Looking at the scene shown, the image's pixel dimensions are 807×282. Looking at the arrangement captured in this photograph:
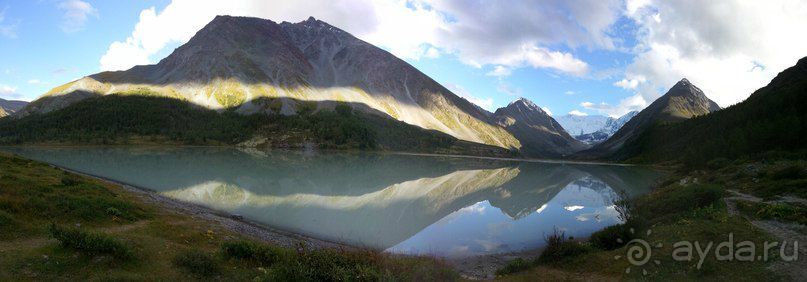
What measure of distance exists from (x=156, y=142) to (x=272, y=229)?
17160 centimetres

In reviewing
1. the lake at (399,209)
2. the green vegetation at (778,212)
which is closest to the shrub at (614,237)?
the lake at (399,209)

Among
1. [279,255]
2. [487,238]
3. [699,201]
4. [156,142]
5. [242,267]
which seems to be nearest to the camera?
[242,267]

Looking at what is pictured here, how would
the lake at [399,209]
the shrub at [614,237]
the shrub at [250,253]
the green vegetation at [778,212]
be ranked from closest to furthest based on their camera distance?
the shrub at [250,253] < the green vegetation at [778,212] < the shrub at [614,237] < the lake at [399,209]

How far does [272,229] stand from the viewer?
30.8 meters

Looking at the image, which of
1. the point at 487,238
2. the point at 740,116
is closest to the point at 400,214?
the point at 487,238

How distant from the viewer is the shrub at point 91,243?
14680 millimetres

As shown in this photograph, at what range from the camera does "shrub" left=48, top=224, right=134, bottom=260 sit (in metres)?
14.7

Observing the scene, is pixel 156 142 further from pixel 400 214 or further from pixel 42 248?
pixel 42 248

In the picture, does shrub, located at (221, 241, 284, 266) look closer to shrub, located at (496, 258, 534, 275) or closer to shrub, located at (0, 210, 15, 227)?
shrub, located at (0, 210, 15, 227)

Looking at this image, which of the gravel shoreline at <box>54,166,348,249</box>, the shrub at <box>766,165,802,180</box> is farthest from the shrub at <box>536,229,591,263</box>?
the shrub at <box>766,165,802,180</box>

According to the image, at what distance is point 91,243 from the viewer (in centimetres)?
1466

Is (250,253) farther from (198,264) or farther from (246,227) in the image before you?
(246,227)

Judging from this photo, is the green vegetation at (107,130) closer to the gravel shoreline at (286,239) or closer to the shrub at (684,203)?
the gravel shoreline at (286,239)

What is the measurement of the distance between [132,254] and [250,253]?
4.55 meters
